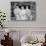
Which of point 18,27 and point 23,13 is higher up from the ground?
point 23,13

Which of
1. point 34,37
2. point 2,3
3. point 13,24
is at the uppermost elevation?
point 2,3

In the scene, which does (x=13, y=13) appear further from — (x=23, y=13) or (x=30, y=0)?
(x=30, y=0)

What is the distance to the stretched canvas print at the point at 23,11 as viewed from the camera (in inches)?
149

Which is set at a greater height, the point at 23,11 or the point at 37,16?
the point at 23,11

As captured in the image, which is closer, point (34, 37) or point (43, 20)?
point (34, 37)

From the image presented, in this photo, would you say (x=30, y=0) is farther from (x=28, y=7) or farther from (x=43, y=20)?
(x=43, y=20)

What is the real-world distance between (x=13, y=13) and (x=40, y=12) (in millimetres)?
750

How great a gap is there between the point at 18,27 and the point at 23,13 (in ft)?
1.37

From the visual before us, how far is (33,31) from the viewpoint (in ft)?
12.2

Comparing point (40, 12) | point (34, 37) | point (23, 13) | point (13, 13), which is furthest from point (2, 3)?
point (34, 37)

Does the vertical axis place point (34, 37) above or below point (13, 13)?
below

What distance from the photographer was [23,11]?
12.5ft

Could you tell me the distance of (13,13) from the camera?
3793 millimetres

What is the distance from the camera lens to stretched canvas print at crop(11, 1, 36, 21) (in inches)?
149
